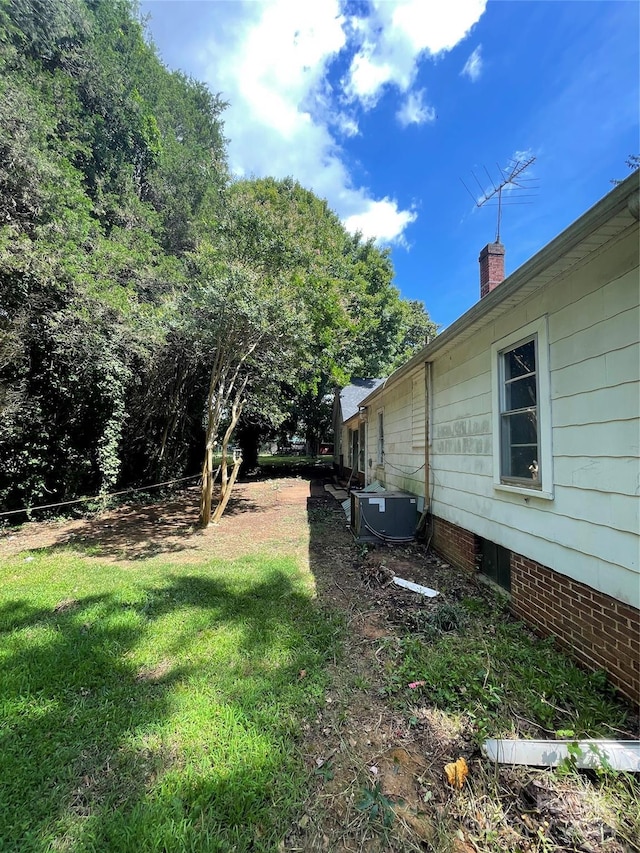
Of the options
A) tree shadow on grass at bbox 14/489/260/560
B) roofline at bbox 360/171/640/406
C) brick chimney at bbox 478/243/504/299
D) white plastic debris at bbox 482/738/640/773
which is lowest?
tree shadow on grass at bbox 14/489/260/560

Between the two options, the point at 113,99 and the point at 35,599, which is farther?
the point at 113,99

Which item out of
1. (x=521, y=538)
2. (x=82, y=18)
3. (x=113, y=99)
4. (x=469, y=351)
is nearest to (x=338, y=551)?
(x=521, y=538)

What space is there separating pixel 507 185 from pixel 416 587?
19.1 feet

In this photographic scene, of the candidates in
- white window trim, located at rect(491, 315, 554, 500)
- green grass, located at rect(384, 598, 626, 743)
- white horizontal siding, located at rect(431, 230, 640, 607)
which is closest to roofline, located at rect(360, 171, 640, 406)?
white horizontal siding, located at rect(431, 230, 640, 607)

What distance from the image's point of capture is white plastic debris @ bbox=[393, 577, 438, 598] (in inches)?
164

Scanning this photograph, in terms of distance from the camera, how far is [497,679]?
8.52ft

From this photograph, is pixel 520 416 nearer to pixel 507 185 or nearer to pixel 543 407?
pixel 543 407

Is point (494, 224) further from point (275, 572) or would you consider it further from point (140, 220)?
point (140, 220)

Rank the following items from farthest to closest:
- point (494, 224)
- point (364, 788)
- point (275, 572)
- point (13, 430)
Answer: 1. point (13, 430)
2. point (494, 224)
3. point (275, 572)
4. point (364, 788)

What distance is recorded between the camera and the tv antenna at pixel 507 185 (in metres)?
5.16

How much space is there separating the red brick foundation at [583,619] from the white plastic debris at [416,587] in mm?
846

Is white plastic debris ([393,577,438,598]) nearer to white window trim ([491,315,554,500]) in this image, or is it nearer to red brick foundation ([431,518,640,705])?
red brick foundation ([431,518,640,705])

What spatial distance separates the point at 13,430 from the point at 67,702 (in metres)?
6.85

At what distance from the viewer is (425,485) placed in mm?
6176
